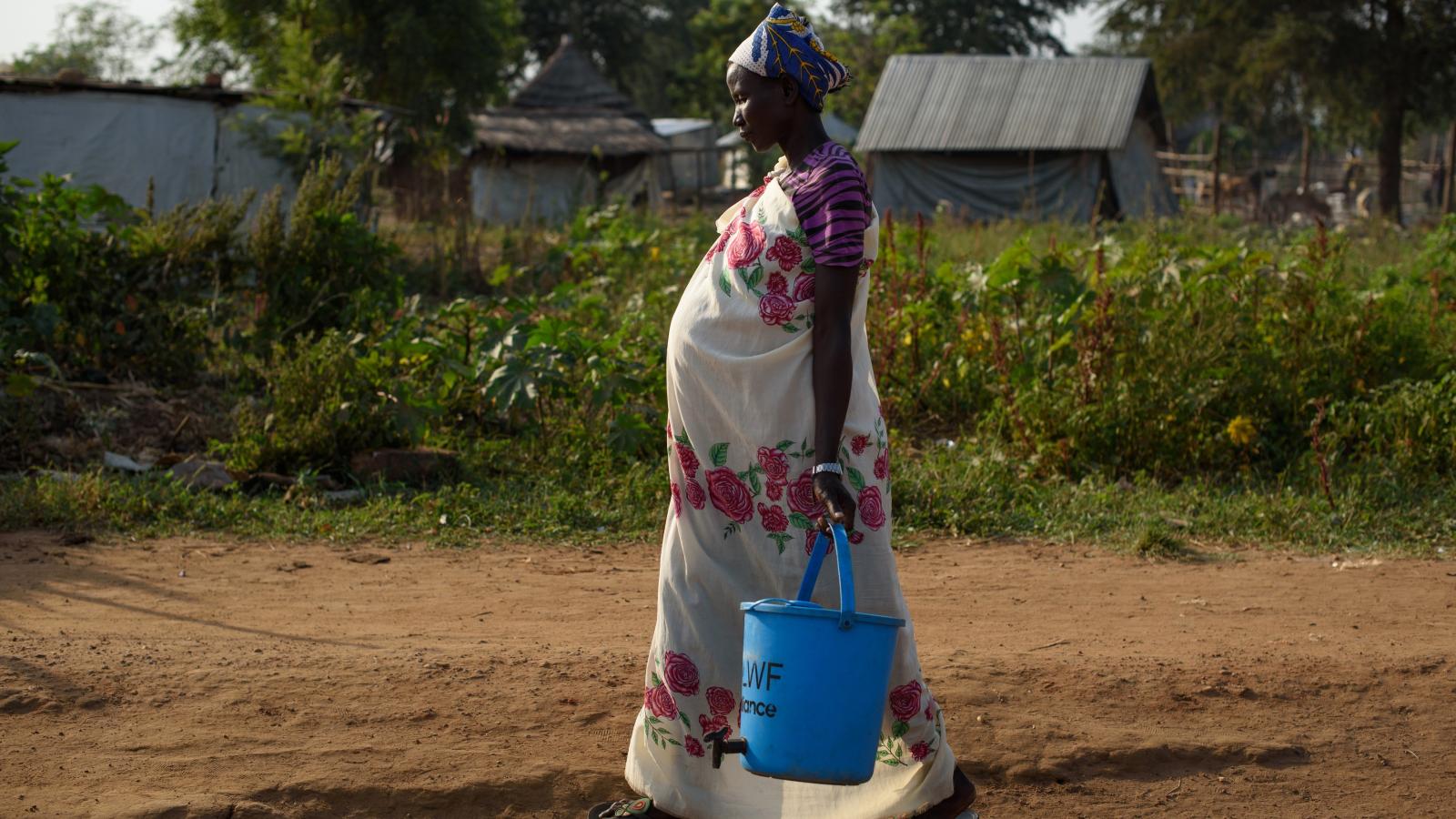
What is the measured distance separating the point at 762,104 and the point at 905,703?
107 centimetres

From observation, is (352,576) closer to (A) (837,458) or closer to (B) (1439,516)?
(A) (837,458)

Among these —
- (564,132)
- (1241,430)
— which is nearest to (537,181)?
(564,132)

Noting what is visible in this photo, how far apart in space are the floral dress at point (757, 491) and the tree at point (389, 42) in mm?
14913

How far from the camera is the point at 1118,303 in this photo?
6090 millimetres

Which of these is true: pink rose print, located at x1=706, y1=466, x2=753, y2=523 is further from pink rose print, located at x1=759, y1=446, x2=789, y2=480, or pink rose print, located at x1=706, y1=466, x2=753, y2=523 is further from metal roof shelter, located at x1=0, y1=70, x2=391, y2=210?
metal roof shelter, located at x1=0, y1=70, x2=391, y2=210

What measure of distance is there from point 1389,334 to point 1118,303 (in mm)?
1179

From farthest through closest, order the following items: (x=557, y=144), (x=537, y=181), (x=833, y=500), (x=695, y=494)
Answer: (x=537, y=181) → (x=557, y=144) → (x=695, y=494) → (x=833, y=500)

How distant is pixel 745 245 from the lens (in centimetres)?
232

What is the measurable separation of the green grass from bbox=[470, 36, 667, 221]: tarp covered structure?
1560cm

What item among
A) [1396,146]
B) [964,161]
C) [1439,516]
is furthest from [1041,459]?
[1396,146]

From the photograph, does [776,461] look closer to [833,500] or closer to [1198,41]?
[833,500]

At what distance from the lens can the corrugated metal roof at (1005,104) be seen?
61.5ft

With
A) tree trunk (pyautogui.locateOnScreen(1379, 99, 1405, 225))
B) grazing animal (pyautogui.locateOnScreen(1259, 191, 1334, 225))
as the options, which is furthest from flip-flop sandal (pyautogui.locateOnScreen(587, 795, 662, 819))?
grazing animal (pyautogui.locateOnScreen(1259, 191, 1334, 225))

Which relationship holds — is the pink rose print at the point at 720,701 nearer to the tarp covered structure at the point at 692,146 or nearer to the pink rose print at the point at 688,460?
the pink rose print at the point at 688,460
